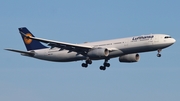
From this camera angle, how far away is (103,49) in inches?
3322

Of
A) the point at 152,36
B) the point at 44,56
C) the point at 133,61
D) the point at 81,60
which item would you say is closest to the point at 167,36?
the point at 152,36

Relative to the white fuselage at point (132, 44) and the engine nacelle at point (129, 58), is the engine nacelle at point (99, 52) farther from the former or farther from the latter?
the engine nacelle at point (129, 58)

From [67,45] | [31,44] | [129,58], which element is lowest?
[129,58]

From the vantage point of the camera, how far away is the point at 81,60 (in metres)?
89.0

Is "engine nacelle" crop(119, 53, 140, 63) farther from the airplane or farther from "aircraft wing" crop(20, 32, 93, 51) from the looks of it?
"aircraft wing" crop(20, 32, 93, 51)

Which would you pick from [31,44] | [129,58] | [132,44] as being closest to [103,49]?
[132,44]

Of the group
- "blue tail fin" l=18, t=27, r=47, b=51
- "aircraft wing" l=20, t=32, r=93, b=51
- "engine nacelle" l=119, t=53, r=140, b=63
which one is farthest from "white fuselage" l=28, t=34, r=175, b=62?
"blue tail fin" l=18, t=27, r=47, b=51

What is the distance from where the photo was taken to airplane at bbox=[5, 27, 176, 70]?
82438mm

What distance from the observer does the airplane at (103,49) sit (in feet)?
270

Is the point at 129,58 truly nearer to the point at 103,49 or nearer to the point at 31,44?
the point at 103,49

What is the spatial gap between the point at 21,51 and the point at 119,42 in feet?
53.9

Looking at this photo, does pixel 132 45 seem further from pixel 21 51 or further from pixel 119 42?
pixel 21 51

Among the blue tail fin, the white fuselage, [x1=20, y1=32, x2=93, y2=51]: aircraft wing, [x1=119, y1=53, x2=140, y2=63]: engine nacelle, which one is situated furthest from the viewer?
the blue tail fin

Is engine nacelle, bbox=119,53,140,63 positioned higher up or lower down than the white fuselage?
lower down
